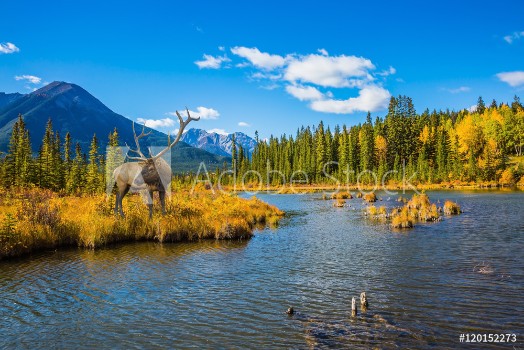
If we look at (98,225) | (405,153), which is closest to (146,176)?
(98,225)

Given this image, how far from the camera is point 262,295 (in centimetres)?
1161

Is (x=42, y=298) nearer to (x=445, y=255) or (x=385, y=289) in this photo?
(x=385, y=289)

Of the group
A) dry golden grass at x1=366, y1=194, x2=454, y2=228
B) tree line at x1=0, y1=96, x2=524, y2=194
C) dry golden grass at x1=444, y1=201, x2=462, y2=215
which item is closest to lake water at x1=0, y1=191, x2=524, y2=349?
dry golden grass at x1=366, y1=194, x2=454, y2=228

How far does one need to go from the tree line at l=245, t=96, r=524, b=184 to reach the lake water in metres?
85.8

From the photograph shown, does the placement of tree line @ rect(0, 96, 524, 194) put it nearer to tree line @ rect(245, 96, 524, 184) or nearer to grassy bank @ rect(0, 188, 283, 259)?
tree line @ rect(245, 96, 524, 184)

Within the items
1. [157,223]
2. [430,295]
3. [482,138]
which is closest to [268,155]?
[482,138]

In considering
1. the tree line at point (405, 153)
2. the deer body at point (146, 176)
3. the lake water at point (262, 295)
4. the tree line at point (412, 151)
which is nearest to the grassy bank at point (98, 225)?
the lake water at point (262, 295)

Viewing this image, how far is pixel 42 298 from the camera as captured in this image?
11266mm

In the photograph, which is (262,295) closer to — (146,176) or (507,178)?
(146,176)

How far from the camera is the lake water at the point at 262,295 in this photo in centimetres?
868

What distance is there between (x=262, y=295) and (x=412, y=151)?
119 m

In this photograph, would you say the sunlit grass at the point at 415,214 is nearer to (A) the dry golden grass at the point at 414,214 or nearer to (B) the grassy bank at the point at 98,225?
(A) the dry golden grass at the point at 414,214

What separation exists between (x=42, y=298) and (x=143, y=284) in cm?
302

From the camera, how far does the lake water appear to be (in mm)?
8680
